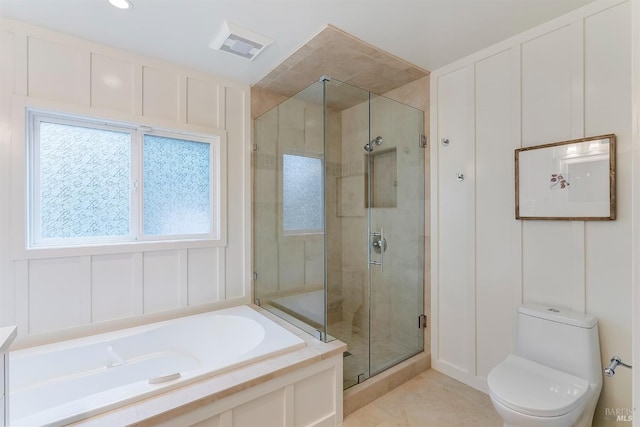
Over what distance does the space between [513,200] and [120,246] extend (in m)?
2.82

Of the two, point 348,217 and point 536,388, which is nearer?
point 536,388

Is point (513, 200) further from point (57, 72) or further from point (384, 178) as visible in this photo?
point (57, 72)

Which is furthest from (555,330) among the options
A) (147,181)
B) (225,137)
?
(147,181)

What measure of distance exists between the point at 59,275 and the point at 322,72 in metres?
2.45

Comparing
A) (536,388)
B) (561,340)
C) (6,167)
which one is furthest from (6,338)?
(561,340)

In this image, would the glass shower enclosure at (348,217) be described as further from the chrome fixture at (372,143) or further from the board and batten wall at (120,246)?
the board and batten wall at (120,246)

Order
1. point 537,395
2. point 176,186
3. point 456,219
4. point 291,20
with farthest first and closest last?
point 176,186
point 456,219
point 291,20
point 537,395

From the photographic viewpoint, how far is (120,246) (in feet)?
6.89

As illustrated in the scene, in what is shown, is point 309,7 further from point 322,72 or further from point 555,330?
point 555,330

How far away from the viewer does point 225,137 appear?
8.44 ft

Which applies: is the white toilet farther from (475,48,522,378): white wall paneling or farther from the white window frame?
the white window frame

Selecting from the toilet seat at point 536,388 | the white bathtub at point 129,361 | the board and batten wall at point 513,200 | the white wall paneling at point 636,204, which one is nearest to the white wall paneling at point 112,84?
the white bathtub at point 129,361

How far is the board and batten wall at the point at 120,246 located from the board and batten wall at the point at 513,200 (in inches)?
70.1

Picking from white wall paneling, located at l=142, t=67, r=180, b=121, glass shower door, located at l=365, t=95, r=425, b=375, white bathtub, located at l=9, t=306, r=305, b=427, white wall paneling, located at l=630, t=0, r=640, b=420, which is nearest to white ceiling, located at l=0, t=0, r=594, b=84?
white wall paneling, located at l=142, t=67, r=180, b=121
